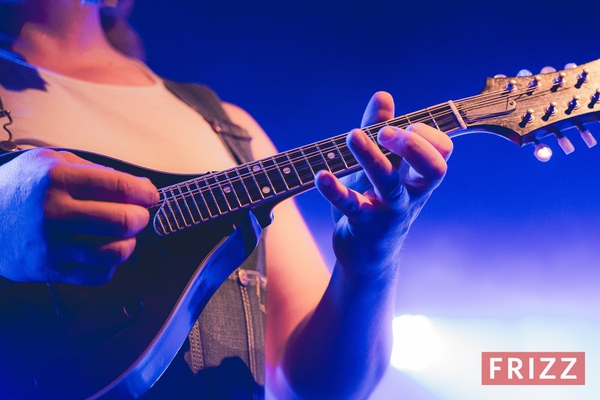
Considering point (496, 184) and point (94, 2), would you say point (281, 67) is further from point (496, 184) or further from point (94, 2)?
point (496, 184)

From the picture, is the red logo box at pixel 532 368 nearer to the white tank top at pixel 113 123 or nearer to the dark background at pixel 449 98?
the dark background at pixel 449 98

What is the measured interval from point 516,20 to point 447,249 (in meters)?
1.15

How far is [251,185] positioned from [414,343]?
5.87ft

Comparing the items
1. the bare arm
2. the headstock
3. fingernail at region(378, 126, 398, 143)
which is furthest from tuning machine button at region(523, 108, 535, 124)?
fingernail at region(378, 126, 398, 143)

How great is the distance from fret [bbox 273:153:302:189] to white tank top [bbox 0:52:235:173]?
336mm

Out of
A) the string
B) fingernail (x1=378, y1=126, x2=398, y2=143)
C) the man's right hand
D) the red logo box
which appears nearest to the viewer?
the man's right hand

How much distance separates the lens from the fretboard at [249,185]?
35.4 inches

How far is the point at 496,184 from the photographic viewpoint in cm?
212

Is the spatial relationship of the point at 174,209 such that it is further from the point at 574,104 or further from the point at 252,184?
the point at 574,104

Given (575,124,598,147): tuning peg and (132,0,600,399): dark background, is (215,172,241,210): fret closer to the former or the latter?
(575,124,598,147): tuning peg

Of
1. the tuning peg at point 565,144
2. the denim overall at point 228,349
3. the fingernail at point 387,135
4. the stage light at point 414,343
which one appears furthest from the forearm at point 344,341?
the stage light at point 414,343

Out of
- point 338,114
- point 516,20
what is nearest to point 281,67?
point 338,114

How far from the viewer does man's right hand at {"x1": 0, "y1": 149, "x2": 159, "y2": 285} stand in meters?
0.71

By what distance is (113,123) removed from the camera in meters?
1.18
